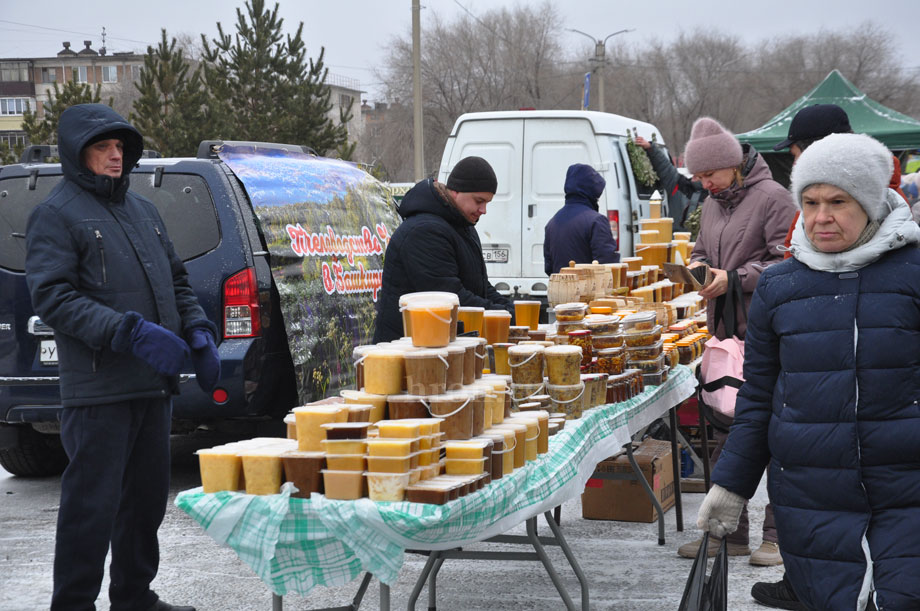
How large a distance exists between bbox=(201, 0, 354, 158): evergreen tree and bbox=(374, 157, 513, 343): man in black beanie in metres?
22.4

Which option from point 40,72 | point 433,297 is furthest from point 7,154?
point 40,72

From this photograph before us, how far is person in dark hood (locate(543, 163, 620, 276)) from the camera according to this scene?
844 centimetres

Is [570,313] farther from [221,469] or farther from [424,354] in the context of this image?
[221,469]

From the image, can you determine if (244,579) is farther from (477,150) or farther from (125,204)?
(477,150)

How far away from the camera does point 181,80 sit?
85.6ft

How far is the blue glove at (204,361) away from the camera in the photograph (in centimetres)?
443

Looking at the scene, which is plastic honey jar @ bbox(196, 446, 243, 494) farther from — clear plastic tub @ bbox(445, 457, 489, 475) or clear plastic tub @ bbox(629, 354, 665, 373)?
clear plastic tub @ bbox(629, 354, 665, 373)

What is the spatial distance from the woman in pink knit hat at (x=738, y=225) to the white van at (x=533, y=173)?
16.6 feet

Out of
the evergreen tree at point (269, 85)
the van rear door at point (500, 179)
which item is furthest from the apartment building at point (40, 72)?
the van rear door at point (500, 179)

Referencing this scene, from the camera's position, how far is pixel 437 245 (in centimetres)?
514

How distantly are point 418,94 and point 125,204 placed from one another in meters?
18.3

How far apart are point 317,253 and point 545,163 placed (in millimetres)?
4402

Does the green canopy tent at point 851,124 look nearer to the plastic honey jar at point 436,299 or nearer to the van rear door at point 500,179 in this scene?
the van rear door at point 500,179

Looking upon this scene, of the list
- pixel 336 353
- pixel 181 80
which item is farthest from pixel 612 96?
pixel 336 353
